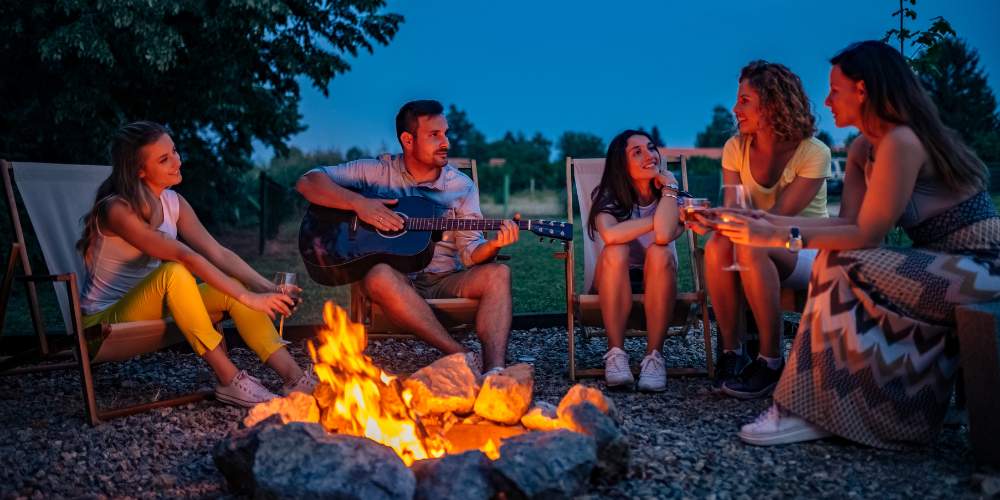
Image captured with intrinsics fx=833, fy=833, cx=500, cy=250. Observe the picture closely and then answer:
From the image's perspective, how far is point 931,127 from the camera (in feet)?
8.90

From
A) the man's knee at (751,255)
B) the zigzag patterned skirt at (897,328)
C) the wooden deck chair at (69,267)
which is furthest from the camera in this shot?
the man's knee at (751,255)

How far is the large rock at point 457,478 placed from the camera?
2207mm

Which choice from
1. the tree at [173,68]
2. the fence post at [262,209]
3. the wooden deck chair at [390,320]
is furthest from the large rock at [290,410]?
the fence post at [262,209]

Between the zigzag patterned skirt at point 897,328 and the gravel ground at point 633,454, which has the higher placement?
the zigzag patterned skirt at point 897,328

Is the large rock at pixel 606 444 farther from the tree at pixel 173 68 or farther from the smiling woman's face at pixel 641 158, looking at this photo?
the tree at pixel 173 68

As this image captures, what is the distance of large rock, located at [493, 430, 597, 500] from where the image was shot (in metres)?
2.24

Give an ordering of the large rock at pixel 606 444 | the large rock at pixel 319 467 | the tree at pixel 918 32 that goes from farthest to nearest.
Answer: the tree at pixel 918 32, the large rock at pixel 606 444, the large rock at pixel 319 467

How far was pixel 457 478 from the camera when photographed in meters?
2.24

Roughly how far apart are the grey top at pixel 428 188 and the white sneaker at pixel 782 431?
1722mm

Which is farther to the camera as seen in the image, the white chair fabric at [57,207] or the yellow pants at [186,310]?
the white chair fabric at [57,207]

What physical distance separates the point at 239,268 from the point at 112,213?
0.57 m

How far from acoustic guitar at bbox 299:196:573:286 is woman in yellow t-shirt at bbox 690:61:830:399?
80 centimetres

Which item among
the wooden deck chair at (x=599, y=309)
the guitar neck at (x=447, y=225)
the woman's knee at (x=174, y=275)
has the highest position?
the guitar neck at (x=447, y=225)

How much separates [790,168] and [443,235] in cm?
165
